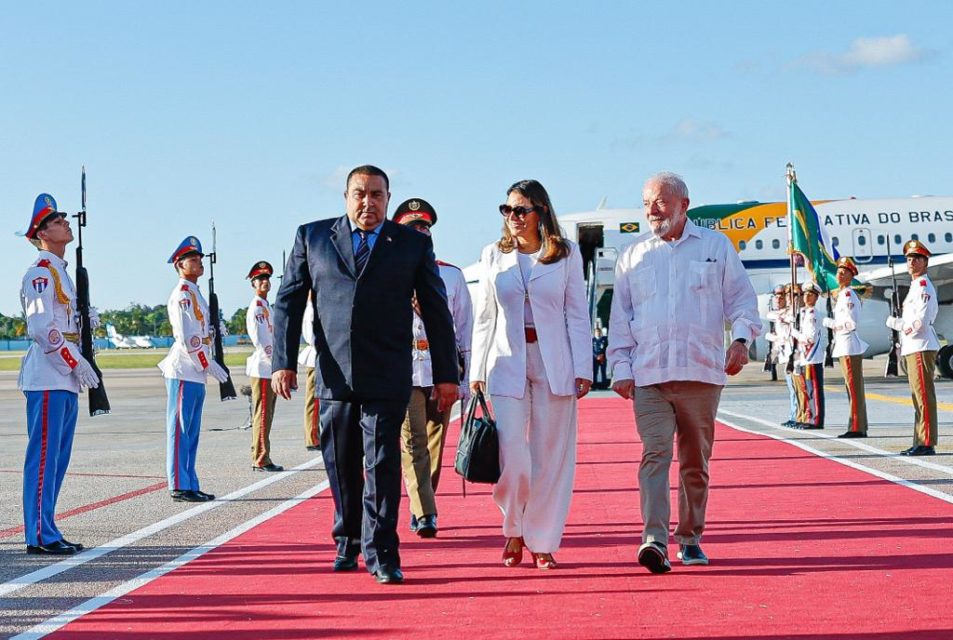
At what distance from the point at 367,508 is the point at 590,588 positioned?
45.3 inches

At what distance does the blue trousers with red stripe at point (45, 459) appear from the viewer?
7.47 m

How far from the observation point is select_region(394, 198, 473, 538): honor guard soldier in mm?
7977

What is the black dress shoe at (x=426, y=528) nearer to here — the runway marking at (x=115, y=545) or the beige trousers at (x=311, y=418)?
the runway marking at (x=115, y=545)

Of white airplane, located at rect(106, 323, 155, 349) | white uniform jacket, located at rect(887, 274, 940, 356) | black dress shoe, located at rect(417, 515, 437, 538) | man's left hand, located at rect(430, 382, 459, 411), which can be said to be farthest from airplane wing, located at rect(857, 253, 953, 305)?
white airplane, located at rect(106, 323, 155, 349)

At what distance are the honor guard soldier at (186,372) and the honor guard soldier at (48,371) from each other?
7.14ft

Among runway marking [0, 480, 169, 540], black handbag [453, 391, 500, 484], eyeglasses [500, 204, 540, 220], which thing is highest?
eyeglasses [500, 204, 540, 220]

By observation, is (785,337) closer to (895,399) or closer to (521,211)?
(895,399)

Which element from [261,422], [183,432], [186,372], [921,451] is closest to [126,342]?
[261,422]

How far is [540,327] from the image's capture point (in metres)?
6.61

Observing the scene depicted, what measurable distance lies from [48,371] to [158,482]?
13.3 ft

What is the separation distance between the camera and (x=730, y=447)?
13703 mm

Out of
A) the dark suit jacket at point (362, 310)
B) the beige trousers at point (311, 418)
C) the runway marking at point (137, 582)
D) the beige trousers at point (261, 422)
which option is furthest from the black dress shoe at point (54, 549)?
the beige trousers at point (311, 418)

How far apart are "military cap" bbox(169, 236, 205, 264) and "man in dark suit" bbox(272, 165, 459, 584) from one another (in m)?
4.05

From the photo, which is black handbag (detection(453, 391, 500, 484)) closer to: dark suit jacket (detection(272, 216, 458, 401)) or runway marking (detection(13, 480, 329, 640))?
dark suit jacket (detection(272, 216, 458, 401))
